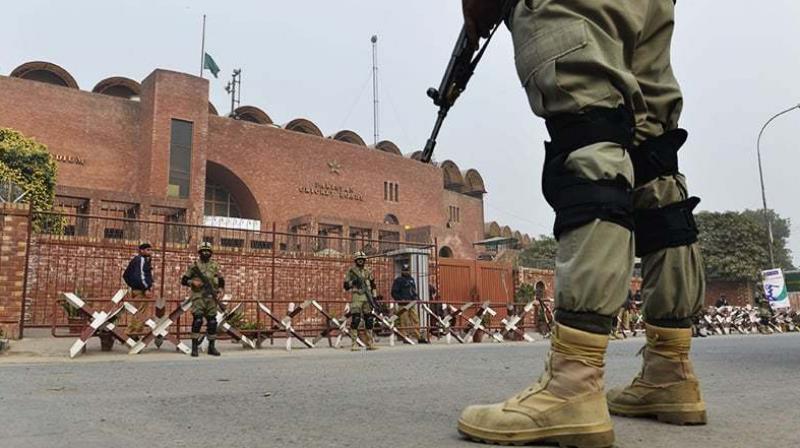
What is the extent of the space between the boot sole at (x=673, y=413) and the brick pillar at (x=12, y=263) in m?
11.2

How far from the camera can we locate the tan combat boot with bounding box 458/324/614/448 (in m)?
1.53

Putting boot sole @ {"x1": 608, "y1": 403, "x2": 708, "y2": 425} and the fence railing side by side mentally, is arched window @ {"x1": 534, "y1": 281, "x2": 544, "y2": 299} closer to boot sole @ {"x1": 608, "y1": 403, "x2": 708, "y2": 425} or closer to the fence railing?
the fence railing

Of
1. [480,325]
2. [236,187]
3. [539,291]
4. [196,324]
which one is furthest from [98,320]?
[236,187]

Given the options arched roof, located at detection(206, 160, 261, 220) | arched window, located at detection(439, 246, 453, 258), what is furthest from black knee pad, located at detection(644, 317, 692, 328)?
arched window, located at detection(439, 246, 453, 258)

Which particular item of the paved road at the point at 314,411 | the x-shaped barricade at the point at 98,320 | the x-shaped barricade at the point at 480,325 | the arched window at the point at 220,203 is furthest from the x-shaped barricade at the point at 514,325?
the arched window at the point at 220,203

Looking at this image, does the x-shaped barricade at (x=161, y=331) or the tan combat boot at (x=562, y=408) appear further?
the x-shaped barricade at (x=161, y=331)

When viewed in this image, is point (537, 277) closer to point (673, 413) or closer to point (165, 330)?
point (165, 330)

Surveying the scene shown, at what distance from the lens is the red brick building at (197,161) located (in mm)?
29906

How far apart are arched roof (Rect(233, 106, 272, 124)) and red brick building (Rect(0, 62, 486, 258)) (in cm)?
7

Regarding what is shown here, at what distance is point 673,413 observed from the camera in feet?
6.22

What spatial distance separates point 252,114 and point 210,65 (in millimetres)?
4302

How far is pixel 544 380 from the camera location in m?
1.64

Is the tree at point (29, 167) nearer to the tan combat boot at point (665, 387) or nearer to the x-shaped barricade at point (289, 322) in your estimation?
the x-shaped barricade at point (289, 322)

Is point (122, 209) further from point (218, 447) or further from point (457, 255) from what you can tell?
point (218, 447)
